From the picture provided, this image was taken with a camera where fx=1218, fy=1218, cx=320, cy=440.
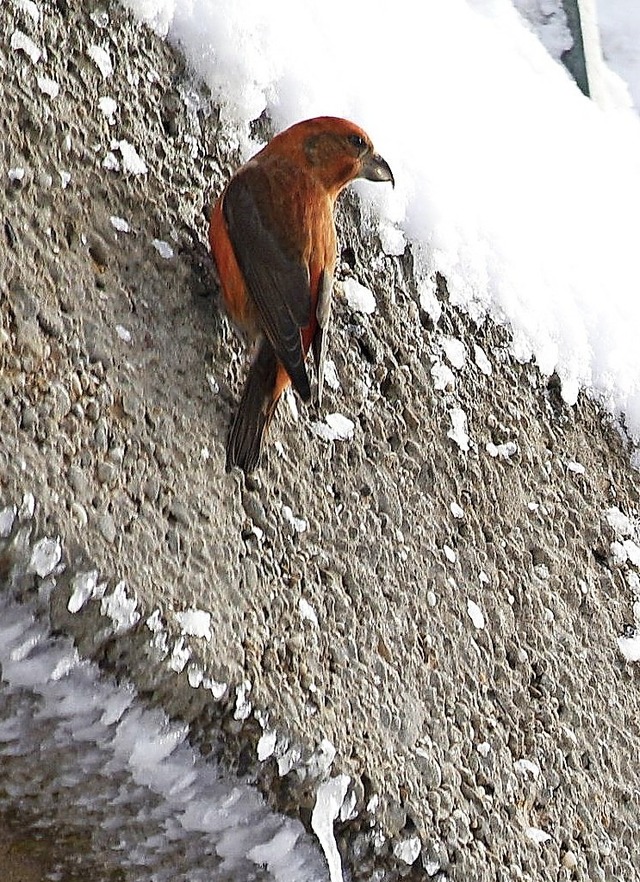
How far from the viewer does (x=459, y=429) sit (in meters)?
1.96

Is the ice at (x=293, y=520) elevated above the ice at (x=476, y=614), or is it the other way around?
the ice at (x=293, y=520)

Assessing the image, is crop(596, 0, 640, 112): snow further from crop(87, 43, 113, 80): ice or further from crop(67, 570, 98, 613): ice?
crop(67, 570, 98, 613): ice

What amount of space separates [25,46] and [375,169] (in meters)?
0.55

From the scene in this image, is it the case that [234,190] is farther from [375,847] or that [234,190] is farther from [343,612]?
[375,847]

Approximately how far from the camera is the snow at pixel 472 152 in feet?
6.12

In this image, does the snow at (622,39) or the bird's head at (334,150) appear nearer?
the bird's head at (334,150)

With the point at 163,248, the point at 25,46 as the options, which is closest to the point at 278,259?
the point at 163,248

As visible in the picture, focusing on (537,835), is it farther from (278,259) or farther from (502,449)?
(278,259)

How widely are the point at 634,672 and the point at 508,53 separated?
158cm

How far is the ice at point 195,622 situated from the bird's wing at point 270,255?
36 centimetres

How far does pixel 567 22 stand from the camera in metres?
3.24

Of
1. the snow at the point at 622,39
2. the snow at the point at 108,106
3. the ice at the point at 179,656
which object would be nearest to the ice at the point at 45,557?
the ice at the point at 179,656

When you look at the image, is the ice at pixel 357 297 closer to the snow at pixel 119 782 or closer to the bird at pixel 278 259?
the bird at pixel 278 259

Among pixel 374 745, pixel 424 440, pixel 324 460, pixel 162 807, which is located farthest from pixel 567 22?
pixel 162 807
